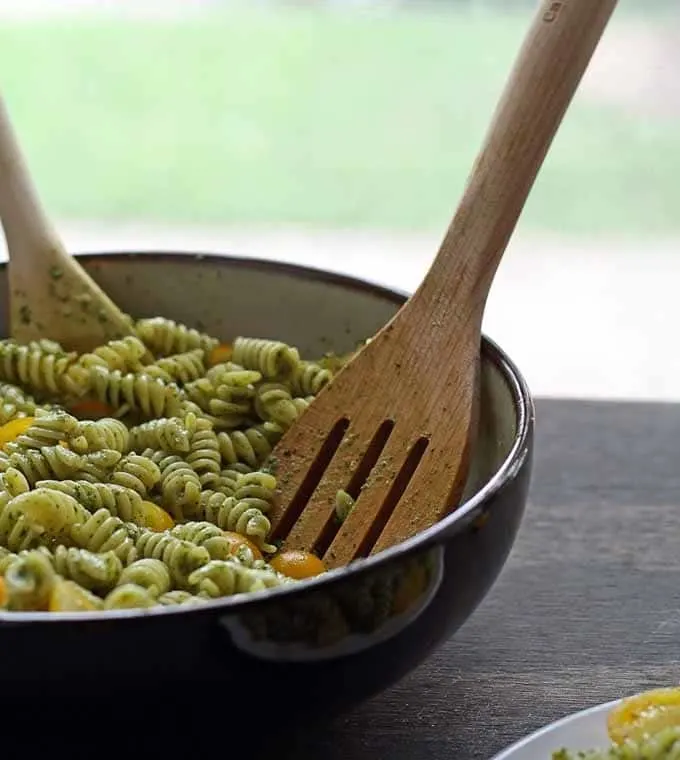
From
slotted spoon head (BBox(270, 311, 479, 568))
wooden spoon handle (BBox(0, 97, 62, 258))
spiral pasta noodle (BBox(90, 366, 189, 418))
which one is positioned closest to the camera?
slotted spoon head (BBox(270, 311, 479, 568))

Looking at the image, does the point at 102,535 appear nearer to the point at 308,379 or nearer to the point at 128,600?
the point at 128,600

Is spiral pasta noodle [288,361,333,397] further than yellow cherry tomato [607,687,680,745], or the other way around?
spiral pasta noodle [288,361,333,397]

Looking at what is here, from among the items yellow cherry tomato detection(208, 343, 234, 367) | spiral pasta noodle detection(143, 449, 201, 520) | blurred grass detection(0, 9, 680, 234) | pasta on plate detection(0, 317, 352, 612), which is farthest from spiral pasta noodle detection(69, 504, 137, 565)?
blurred grass detection(0, 9, 680, 234)

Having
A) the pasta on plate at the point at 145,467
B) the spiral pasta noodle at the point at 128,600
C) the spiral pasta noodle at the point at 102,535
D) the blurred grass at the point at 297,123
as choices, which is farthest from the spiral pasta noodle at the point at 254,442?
the blurred grass at the point at 297,123

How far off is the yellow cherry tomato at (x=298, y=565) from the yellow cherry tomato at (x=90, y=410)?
27 centimetres

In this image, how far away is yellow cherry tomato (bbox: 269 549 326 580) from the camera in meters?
0.99

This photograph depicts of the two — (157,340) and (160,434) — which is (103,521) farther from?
(157,340)

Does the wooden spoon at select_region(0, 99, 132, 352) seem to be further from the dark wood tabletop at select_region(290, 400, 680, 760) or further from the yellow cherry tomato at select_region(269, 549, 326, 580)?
the dark wood tabletop at select_region(290, 400, 680, 760)

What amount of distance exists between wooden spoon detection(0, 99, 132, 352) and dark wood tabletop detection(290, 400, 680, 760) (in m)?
0.47

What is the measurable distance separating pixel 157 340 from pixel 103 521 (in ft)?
1.16

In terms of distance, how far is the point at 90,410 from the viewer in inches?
47.6

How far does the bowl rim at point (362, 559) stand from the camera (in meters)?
0.70

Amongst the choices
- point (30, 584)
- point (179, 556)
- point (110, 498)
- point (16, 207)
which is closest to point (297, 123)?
point (16, 207)

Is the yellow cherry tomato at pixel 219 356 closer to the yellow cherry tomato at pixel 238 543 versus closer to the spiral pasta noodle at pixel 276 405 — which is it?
the spiral pasta noodle at pixel 276 405
